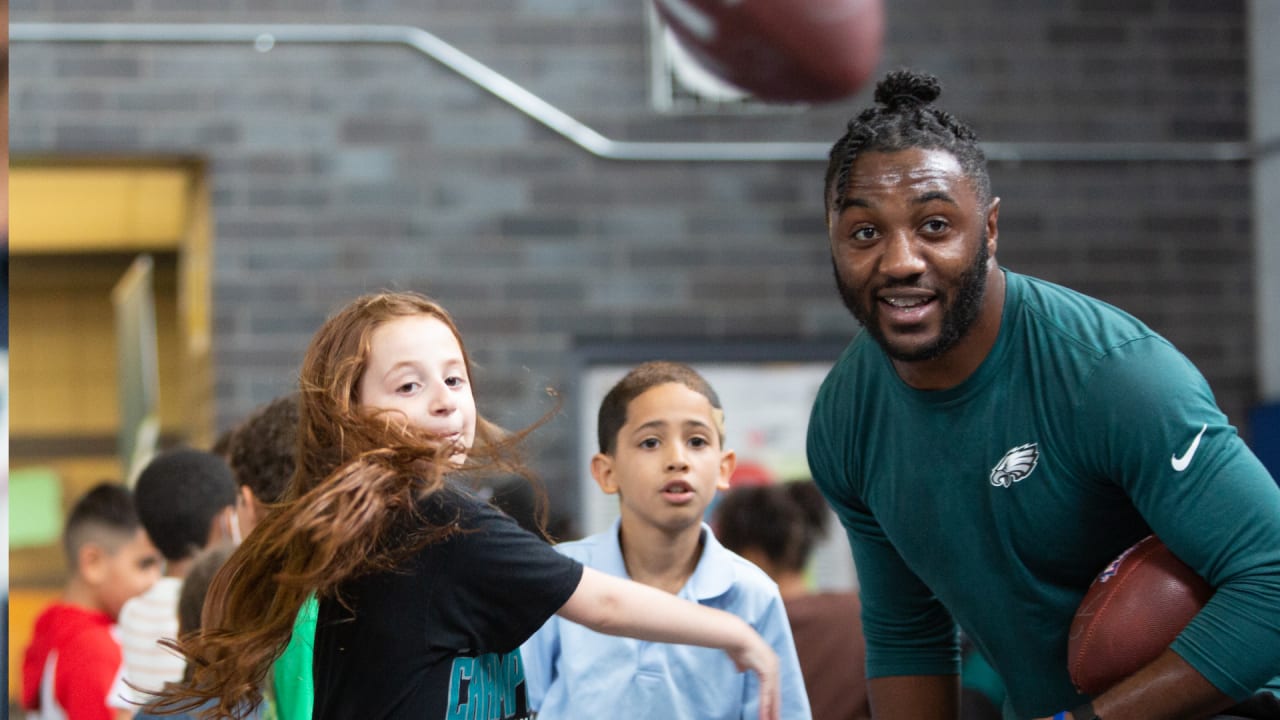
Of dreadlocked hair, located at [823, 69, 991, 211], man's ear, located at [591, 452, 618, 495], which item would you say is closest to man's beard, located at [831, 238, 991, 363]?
dreadlocked hair, located at [823, 69, 991, 211]

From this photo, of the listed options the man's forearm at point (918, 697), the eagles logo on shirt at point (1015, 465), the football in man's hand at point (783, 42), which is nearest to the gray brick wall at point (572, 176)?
the football in man's hand at point (783, 42)

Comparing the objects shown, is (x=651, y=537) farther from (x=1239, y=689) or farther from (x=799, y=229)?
(x=799, y=229)

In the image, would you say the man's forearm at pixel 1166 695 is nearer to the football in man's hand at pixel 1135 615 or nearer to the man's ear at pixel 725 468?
the football in man's hand at pixel 1135 615

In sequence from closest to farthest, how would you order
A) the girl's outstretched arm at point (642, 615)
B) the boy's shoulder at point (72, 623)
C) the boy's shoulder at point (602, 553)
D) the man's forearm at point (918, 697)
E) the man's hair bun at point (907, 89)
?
1. the girl's outstretched arm at point (642, 615)
2. the man's hair bun at point (907, 89)
3. the man's forearm at point (918, 697)
4. the boy's shoulder at point (602, 553)
5. the boy's shoulder at point (72, 623)

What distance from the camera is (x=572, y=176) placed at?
19.8 ft

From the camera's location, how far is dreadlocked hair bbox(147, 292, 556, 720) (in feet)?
6.08

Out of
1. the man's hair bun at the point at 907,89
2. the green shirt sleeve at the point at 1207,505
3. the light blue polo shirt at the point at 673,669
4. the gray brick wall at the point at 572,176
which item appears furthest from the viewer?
the gray brick wall at the point at 572,176

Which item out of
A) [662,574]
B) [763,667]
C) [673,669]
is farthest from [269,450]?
[763,667]

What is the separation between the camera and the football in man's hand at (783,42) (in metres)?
3.90

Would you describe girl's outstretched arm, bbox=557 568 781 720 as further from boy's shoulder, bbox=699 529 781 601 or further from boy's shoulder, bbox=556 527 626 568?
boy's shoulder, bbox=556 527 626 568

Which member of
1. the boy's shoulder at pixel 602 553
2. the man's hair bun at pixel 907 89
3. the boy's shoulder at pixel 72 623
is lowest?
the boy's shoulder at pixel 72 623

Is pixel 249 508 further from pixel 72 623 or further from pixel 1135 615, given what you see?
pixel 1135 615

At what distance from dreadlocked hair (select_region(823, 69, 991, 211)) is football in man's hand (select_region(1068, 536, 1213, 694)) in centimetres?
→ 54

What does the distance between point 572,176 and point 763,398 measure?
3.97 feet
